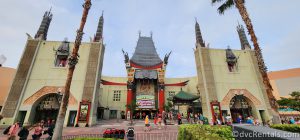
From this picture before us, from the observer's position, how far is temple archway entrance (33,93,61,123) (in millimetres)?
19484

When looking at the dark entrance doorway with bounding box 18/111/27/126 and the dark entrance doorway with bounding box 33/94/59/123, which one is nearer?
the dark entrance doorway with bounding box 18/111/27/126

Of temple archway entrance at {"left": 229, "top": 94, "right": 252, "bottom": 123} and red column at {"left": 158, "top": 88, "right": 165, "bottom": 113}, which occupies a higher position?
red column at {"left": 158, "top": 88, "right": 165, "bottom": 113}

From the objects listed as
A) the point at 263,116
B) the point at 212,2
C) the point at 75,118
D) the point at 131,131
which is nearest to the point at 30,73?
the point at 75,118

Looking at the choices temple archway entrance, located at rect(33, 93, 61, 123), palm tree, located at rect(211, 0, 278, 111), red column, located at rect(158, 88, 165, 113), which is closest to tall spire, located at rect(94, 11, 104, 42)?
temple archway entrance, located at rect(33, 93, 61, 123)

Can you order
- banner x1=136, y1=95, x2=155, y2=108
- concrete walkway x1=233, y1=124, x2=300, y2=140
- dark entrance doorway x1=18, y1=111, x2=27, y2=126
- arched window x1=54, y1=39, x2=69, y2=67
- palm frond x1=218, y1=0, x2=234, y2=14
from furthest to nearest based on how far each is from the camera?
1. banner x1=136, y1=95, x2=155, y2=108
2. arched window x1=54, y1=39, x2=69, y2=67
3. dark entrance doorway x1=18, y1=111, x2=27, y2=126
4. palm frond x1=218, y1=0, x2=234, y2=14
5. concrete walkway x1=233, y1=124, x2=300, y2=140

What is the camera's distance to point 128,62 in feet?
108

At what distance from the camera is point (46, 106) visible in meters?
19.6

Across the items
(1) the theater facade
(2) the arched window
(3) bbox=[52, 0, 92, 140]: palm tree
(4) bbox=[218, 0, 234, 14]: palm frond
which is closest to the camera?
(3) bbox=[52, 0, 92, 140]: palm tree

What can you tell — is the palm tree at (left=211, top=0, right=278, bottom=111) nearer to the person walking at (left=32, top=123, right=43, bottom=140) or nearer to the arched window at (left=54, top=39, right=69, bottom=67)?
the person walking at (left=32, top=123, right=43, bottom=140)

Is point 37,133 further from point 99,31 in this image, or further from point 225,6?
point 99,31

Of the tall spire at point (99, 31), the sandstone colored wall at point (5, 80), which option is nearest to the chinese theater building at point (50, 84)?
the tall spire at point (99, 31)

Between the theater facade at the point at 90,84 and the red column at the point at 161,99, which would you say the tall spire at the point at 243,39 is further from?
the red column at the point at 161,99

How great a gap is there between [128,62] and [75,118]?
55.7 feet

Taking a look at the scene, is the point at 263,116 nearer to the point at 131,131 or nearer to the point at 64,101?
the point at 131,131
